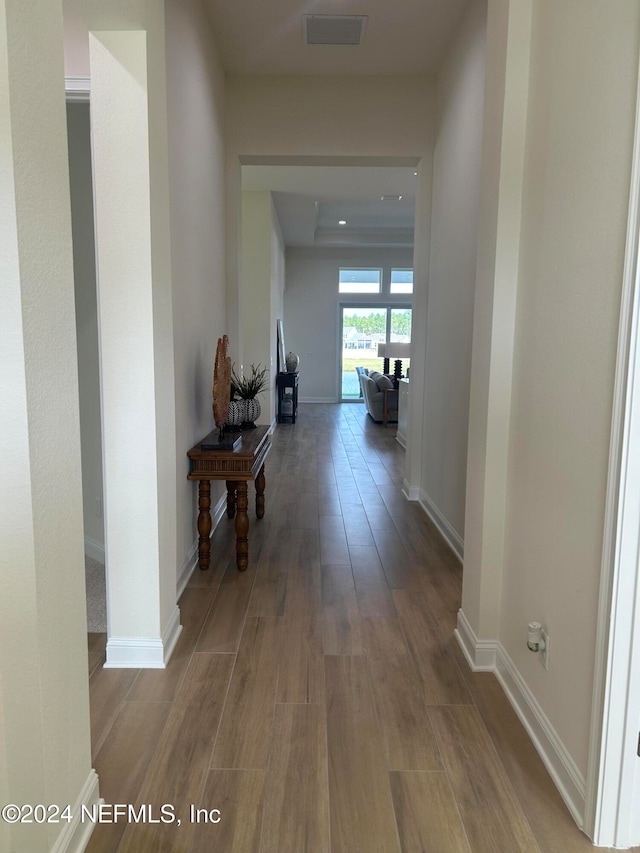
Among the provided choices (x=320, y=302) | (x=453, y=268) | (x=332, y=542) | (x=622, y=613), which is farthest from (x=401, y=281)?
(x=622, y=613)

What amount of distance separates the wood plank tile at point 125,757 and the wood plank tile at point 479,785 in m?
0.92

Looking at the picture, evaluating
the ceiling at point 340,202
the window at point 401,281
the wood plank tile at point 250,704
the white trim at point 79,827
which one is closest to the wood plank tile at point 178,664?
the wood plank tile at point 250,704

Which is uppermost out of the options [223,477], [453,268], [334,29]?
→ [334,29]

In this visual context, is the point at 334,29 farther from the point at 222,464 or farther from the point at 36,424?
the point at 36,424

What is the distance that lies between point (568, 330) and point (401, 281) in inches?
431

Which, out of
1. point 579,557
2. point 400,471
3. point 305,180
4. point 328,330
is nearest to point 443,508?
point 400,471

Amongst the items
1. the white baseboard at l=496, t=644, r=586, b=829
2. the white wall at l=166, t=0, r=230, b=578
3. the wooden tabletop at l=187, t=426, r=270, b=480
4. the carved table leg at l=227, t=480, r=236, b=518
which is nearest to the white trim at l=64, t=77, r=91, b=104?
the white wall at l=166, t=0, r=230, b=578

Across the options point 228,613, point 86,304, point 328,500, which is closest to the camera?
point 228,613

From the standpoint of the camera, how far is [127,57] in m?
2.12

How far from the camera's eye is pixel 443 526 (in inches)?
159

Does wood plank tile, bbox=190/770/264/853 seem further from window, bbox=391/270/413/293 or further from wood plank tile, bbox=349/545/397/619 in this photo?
window, bbox=391/270/413/293

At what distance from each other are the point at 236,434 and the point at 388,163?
2596 millimetres

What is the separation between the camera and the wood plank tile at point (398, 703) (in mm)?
1872

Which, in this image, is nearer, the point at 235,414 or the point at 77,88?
the point at 77,88
